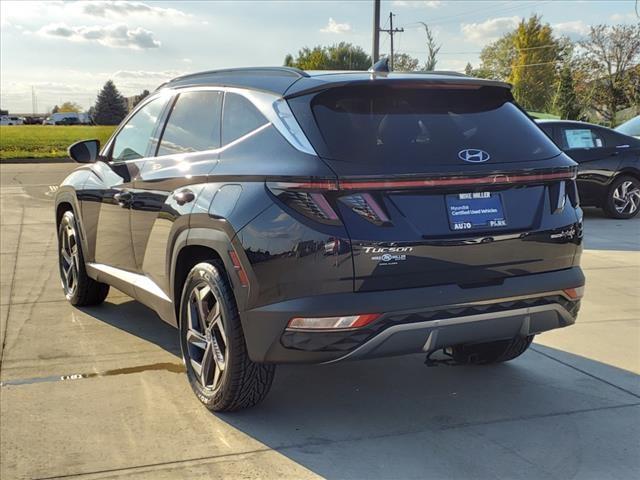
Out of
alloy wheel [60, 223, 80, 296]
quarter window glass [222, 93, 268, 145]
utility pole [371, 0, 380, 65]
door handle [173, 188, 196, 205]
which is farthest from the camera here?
utility pole [371, 0, 380, 65]

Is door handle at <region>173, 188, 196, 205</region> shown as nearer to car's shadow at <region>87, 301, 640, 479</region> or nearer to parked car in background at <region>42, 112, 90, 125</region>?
car's shadow at <region>87, 301, 640, 479</region>

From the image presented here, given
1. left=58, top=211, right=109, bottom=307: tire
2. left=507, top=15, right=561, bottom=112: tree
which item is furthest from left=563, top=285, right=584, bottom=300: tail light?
left=507, top=15, right=561, bottom=112: tree

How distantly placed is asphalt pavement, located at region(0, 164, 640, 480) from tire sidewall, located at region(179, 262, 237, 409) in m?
0.11

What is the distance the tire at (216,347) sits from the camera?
3.50m

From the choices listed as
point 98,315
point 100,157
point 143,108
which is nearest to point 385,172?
point 143,108

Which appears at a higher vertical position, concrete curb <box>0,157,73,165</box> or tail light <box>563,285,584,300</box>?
tail light <box>563,285,584,300</box>

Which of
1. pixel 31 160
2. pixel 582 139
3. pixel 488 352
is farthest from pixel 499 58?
pixel 488 352

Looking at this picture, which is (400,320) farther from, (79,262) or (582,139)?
(582,139)

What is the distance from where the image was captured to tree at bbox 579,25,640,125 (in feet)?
148

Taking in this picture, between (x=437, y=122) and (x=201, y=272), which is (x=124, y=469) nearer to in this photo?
(x=201, y=272)

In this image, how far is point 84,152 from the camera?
559 cm

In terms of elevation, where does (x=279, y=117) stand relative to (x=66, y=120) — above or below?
above

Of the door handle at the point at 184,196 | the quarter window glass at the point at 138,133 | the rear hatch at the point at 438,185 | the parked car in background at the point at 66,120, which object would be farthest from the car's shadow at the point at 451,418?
the parked car in background at the point at 66,120

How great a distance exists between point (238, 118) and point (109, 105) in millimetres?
95582
